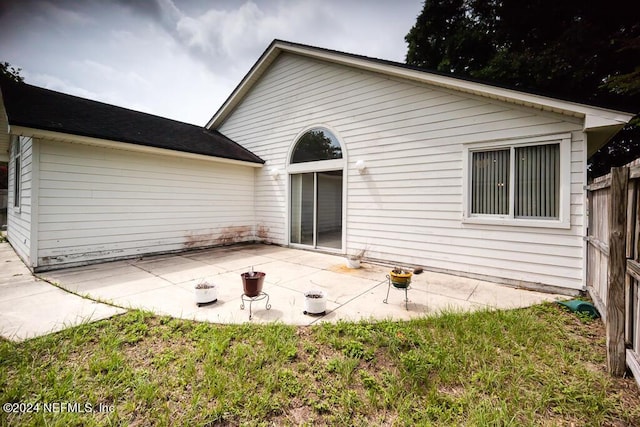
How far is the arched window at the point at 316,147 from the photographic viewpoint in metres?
6.88

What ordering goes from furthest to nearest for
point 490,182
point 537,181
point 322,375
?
1. point 490,182
2. point 537,181
3. point 322,375

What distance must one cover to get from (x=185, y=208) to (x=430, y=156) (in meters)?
6.69

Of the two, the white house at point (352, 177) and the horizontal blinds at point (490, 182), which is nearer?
the white house at point (352, 177)

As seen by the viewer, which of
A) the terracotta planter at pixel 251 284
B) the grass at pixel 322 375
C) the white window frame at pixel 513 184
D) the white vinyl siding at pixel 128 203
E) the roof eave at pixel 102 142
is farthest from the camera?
the white vinyl siding at pixel 128 203

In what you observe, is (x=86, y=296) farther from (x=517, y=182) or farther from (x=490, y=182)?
(x=517, y=182)

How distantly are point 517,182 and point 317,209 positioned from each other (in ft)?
15.3

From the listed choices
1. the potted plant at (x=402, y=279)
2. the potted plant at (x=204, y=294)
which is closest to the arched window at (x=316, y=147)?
the potted plant at (x=402, y=279)

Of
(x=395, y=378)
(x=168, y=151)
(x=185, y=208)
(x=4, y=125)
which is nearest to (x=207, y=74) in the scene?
(x=168, y=151)

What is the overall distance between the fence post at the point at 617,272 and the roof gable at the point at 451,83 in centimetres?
228

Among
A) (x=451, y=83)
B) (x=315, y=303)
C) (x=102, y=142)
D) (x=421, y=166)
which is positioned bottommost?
(x=315, y=303)

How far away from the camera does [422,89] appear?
17.9ft

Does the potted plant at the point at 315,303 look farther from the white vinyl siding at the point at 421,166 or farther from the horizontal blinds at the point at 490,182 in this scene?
the horizontal blinds at the point at 490,182

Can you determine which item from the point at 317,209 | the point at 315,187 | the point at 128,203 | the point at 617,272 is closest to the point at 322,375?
the point at 617,272

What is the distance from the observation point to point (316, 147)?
23.9 ft
